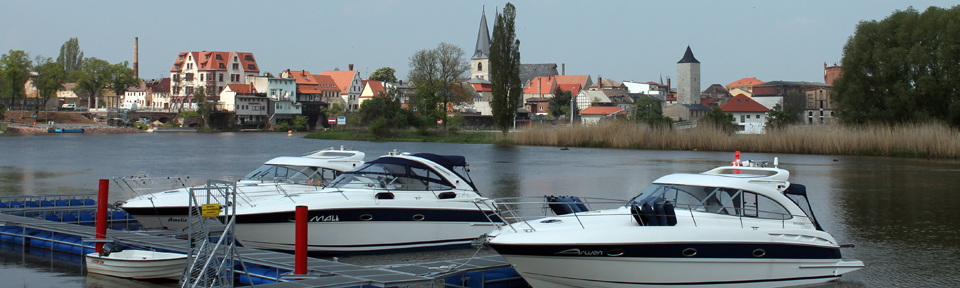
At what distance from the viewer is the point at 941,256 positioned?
14.1 metres

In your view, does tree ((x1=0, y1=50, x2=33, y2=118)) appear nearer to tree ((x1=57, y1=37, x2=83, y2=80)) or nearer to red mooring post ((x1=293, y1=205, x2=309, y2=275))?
tree ((x1=57, y1=37, x2=83, y2=80))

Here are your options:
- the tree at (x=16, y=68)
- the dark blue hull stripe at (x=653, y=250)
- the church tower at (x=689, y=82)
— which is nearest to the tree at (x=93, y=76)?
the tree at (x=16, y=68)

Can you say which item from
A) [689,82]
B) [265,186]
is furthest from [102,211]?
[689,82]

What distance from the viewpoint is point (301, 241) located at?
9141 millimetres

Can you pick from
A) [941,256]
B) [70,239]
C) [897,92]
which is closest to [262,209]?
[70,239]

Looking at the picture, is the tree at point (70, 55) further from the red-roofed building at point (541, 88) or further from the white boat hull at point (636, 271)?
the white boat hull at point (636, 271)

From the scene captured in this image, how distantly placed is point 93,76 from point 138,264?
109452mm

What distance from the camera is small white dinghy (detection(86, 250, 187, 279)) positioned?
432 inches

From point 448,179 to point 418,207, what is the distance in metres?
0.95

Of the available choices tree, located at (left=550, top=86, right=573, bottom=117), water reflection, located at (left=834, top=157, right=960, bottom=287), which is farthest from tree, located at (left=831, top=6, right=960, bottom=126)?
tree, located at (left=550, top=86, right=573, bottom=117)

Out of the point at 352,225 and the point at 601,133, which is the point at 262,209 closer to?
the point at 352,225

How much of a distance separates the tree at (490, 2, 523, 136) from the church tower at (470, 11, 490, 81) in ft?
220

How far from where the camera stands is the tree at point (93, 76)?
107000mm

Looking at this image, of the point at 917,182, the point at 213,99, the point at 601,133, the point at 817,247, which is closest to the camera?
the point at 817,247
